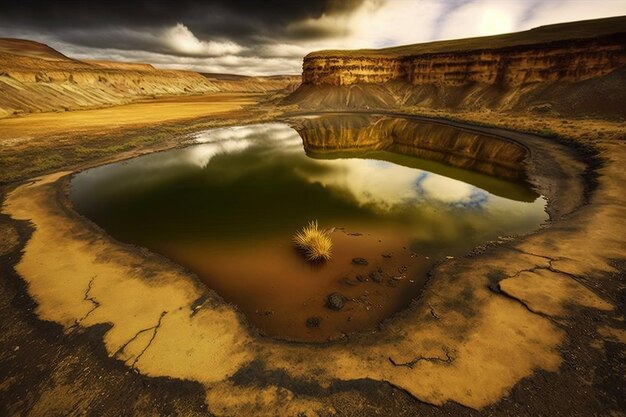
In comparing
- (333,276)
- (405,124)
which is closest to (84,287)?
(333,276)

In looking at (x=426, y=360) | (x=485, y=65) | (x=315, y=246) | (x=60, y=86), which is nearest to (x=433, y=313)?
(x=426, y=360)

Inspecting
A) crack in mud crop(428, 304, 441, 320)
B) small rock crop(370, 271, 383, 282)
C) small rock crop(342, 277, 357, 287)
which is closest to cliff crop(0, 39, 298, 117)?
small rock crop(342, 277, 357, 287)

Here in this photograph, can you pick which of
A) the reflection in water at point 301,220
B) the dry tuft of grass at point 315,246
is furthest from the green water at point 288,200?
the dry tuft of grass at point 315,246

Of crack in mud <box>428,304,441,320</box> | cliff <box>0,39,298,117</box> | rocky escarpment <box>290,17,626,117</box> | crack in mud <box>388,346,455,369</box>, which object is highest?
rocky escarpment <box>290,17,626,117</box>

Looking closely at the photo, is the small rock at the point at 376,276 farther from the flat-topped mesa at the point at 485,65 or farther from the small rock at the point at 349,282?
the flat-topped mesa at the point at 485,65

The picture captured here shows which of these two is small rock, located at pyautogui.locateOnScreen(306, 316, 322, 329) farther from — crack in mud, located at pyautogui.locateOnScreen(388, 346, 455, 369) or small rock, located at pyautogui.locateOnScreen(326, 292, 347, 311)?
crack in mud, located at pyautogui.locateOnScreen(388, 346, 455, 369)

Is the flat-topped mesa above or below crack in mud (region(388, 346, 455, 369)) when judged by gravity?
above
